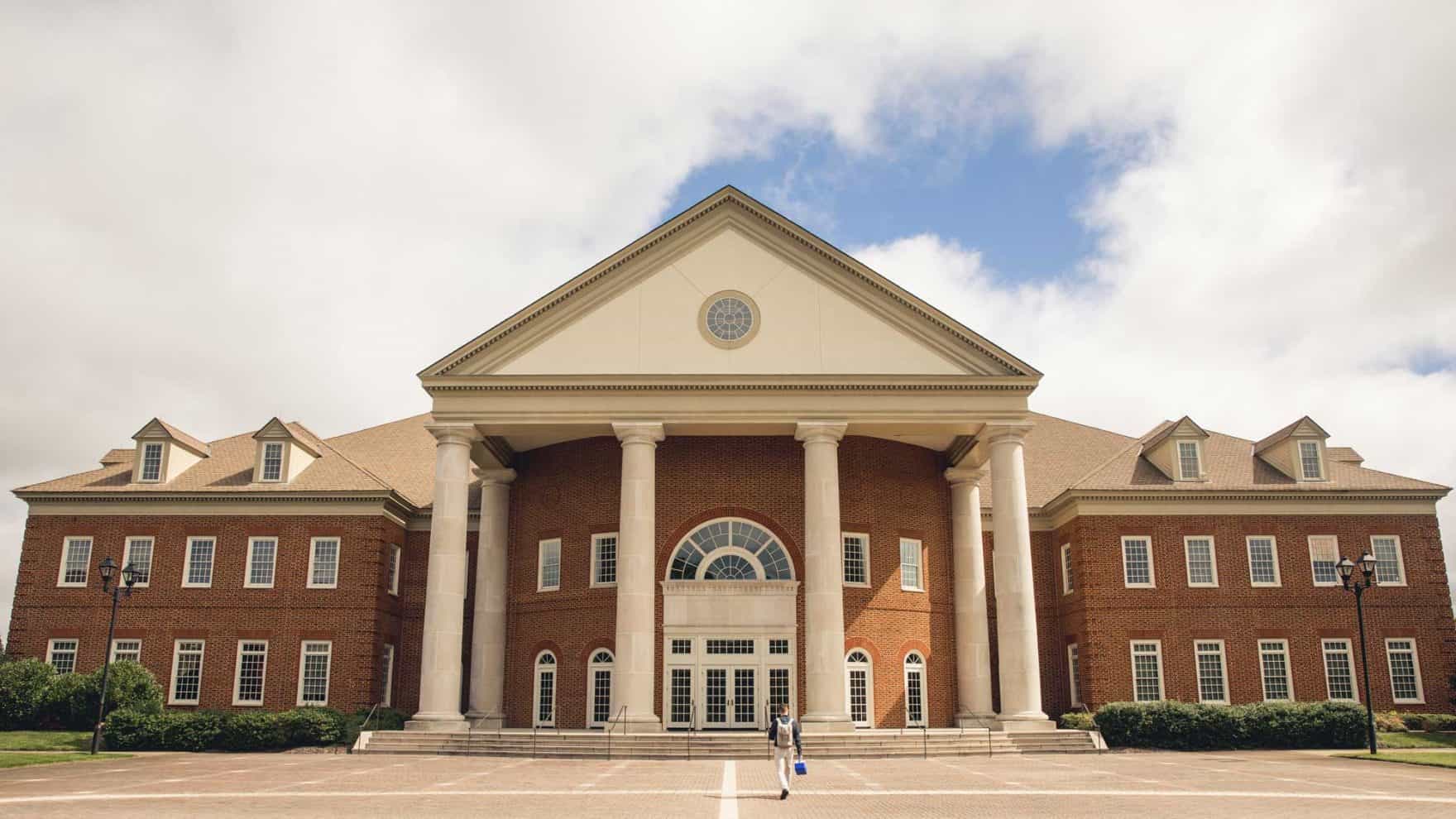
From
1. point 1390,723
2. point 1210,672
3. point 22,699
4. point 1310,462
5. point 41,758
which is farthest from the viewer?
point 1310,462

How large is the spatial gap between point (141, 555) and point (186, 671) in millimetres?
4650

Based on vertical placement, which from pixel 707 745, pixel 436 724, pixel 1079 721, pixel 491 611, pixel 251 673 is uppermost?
pixel 491 611

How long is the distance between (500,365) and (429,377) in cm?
223

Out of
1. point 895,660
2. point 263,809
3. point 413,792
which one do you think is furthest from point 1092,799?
point 895,660

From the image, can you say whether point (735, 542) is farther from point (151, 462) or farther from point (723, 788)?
point (151, 462)

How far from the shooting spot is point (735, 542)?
126ft

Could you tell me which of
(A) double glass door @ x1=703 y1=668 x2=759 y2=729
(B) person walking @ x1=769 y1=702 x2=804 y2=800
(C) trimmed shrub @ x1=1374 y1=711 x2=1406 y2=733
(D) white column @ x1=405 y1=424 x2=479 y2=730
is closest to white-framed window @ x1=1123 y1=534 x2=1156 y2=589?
(C) trimmed shrub @ x1=1374 y1=711 x2=1406 y2=733

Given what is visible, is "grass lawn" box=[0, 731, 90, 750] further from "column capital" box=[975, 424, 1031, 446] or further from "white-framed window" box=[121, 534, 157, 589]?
"column capital" box=[975, 424, 1031, 446]

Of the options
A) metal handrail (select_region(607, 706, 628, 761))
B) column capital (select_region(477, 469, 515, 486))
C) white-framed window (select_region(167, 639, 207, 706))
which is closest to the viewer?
metal handrail (select_region(607, 706, 628, 761))

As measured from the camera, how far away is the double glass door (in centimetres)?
3678

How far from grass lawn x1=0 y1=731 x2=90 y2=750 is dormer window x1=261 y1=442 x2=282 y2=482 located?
10517 mm

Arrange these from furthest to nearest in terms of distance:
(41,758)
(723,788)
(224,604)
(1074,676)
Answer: (1074,676), (224,604), (41,758), (723,788)

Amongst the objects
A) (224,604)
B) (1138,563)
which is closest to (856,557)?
(1138,563)

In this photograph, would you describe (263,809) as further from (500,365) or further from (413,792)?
(500,365)
